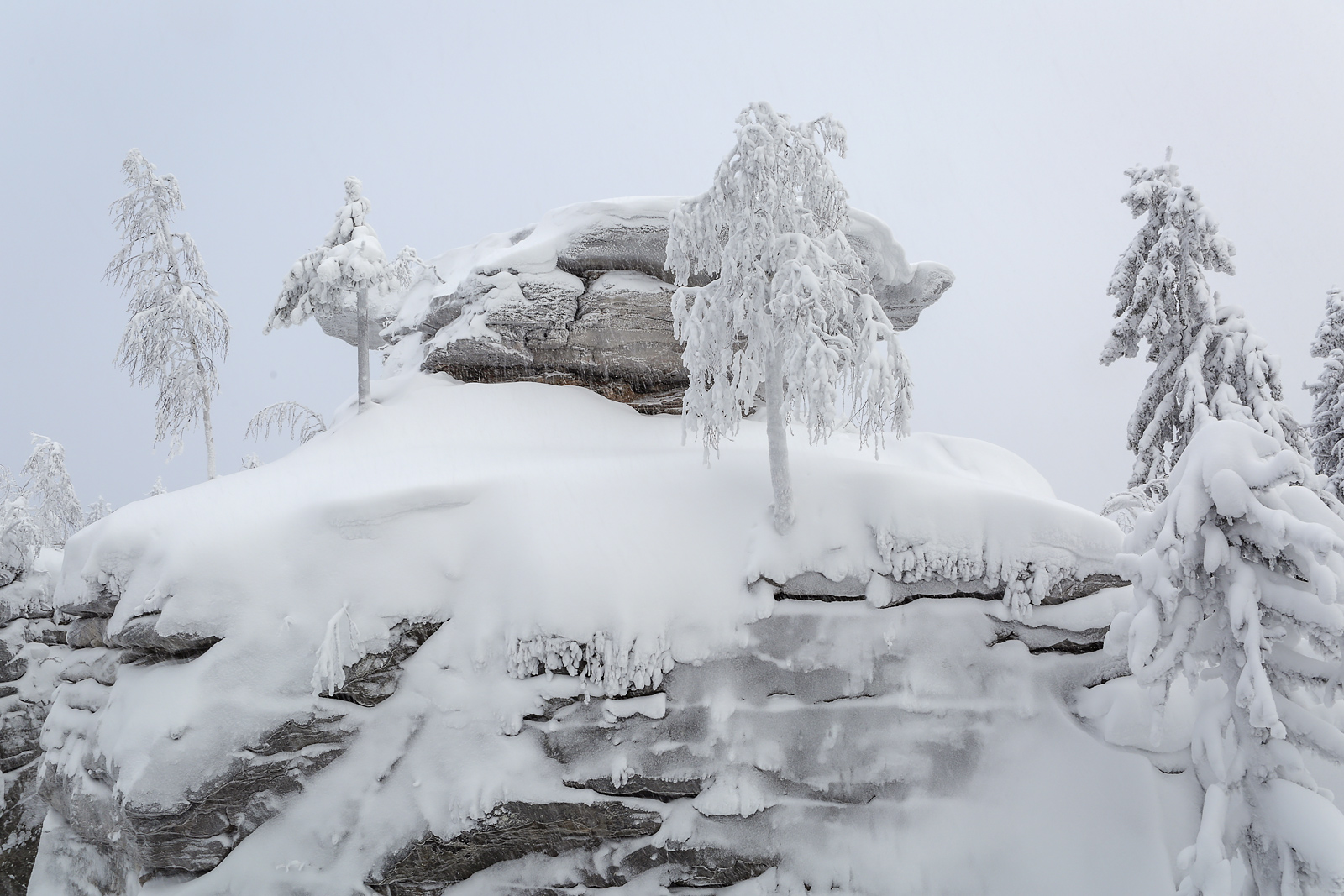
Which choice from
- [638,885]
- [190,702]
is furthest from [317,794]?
[638,885]

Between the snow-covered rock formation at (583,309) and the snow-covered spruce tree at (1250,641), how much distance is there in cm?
1009

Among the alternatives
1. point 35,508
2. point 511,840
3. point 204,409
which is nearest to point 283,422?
point 204,409

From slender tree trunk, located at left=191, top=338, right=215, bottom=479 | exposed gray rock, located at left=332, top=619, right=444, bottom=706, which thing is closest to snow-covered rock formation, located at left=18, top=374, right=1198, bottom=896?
exposed gray rock, located at left=332, top=619, right=444, bottom=706

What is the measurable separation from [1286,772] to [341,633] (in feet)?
33.4

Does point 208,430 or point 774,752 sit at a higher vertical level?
point 208,430

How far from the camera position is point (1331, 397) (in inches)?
657

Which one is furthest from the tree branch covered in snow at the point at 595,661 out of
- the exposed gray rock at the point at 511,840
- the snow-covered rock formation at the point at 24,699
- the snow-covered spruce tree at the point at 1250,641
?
the snow-covered rock formation at the point at 24,699

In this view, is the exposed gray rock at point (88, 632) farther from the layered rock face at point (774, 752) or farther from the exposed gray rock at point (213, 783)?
the layered rock face at point (774, 752)

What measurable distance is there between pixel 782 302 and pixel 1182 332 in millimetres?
10003

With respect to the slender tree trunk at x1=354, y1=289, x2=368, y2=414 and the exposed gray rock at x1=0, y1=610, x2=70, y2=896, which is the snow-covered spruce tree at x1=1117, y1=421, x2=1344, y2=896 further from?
the exposed gray rock at x1=0, y1=610, x2=70, y2=896

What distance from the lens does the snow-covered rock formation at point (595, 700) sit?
8219 millimetres

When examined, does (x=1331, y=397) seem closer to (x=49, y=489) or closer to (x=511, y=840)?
(x=511, y=840)

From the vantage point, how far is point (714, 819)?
8.56m

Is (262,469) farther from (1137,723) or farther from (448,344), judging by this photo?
(1137,723)
